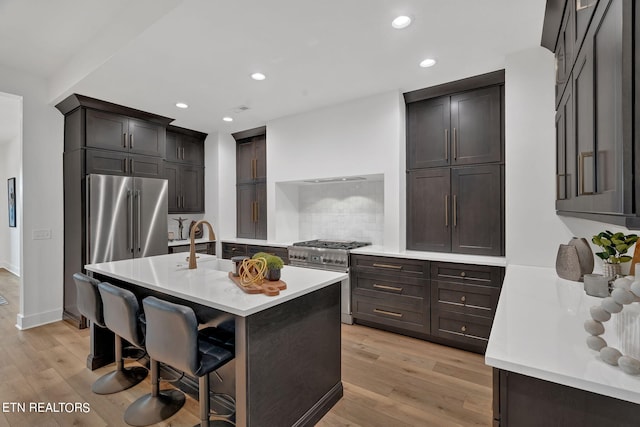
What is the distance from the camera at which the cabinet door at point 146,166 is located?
13.5 feet

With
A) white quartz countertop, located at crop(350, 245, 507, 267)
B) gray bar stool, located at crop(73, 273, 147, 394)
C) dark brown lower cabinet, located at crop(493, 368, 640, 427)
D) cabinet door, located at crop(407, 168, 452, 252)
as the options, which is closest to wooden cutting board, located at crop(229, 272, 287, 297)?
dark brown lower cabinet, located at crop(493, 368, 640, 427)

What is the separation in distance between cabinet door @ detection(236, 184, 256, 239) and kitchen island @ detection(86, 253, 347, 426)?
270 centimetres

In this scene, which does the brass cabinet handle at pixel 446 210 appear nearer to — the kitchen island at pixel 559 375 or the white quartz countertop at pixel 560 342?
the white quartz countertop at pixel 560 342

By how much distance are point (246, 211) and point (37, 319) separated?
9.57 ft

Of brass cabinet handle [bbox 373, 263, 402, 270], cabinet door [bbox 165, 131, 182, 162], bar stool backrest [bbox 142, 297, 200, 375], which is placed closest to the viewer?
bar stool backrest [bbox 142, 297, 200, 375]

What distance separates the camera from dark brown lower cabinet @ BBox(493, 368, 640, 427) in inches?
35.8

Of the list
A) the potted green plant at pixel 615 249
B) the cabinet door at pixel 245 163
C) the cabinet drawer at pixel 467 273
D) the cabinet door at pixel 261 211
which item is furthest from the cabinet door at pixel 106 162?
the potted green plant at pixel 615 249

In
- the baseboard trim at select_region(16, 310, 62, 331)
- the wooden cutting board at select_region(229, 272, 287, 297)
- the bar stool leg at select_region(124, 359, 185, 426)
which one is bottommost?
the bar stool leg at select_region(124, 359, 185, 426)

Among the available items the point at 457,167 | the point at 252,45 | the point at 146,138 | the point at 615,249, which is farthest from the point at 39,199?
the point at 615,249

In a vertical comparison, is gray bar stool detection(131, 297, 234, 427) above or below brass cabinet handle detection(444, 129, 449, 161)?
below

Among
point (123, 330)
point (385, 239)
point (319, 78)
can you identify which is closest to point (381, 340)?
point (385, 239)

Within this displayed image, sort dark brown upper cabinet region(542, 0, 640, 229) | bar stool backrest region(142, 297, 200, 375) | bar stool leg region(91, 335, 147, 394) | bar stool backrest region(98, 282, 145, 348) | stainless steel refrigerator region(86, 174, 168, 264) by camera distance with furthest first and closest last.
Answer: stainless steel refrigerator region(86, 174, 168, 264) → bar stool leg region(91, 335, 147, 394) → bar stool backrest region(98, 282, 145, 348) → bar stool backrest region(142, 297, 200, 375) → dark brown upper cabinet region(542, 0, 640, 229)

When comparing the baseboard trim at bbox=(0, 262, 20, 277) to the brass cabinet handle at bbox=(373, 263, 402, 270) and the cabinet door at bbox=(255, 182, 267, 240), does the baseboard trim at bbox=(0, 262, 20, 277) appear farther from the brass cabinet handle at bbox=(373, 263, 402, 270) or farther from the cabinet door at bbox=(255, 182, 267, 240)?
the brass cabinet handle at bbox=(373, 263, 402, 270)

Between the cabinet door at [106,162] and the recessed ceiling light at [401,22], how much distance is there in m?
3.60
